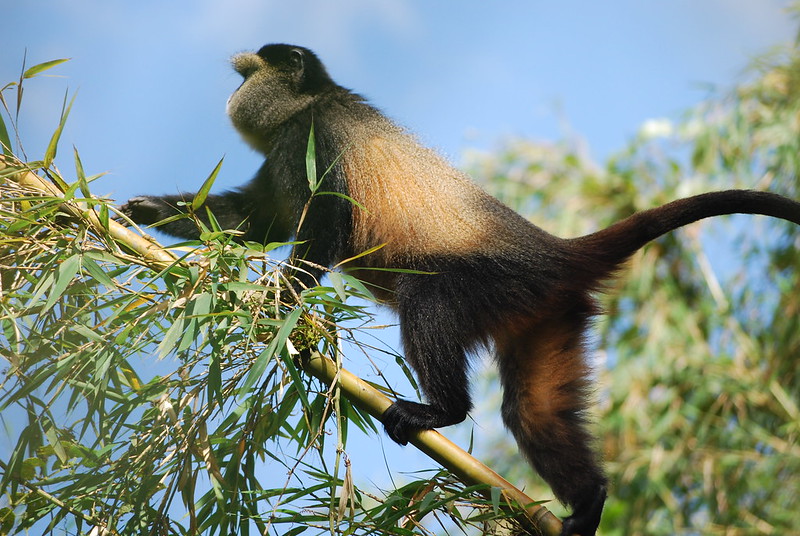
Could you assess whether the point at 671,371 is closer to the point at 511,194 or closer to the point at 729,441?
the point at 729,441

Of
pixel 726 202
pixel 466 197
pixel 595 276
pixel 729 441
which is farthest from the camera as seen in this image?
pixel 729 441

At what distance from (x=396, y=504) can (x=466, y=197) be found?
1362 mm

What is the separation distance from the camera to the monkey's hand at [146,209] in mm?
3227

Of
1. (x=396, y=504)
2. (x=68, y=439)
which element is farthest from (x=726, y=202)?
(x=68, y=439)

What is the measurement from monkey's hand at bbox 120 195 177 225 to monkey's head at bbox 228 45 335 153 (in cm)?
69

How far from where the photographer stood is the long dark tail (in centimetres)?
272

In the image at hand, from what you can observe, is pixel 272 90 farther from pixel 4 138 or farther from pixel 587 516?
pixel 587 516

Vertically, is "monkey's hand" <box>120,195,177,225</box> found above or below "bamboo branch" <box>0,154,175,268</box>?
above

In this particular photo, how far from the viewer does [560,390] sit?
2.88 m

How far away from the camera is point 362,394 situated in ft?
7.33

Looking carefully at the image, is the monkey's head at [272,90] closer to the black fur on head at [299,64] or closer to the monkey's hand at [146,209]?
the black fur on head at [299,64]

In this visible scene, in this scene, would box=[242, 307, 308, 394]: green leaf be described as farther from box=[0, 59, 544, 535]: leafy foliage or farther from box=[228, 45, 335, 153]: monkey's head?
box=[228, 45, 335, 153]: monkey's head

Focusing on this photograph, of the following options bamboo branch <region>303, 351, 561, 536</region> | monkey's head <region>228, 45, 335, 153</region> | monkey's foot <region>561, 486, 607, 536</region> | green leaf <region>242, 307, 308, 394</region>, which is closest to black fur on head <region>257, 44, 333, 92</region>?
monkey's head <region>228, 45, 335, 153</region>

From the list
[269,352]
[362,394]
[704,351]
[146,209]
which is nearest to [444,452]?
[362,394]
